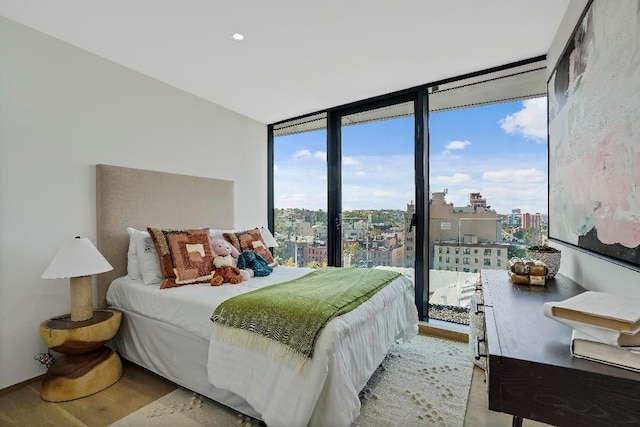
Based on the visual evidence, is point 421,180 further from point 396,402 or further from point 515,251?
point 396,402

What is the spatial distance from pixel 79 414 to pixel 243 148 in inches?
120

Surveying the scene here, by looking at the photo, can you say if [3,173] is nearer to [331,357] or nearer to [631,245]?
[331,357]

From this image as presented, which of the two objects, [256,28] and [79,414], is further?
[256,28]

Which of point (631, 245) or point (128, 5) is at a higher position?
point (128, 5)

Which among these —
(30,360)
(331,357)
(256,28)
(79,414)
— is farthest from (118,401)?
(256,28)

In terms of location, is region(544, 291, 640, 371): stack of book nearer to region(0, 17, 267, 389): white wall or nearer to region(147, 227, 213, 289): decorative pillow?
region(147, 227, 213, 289): decorative pillow

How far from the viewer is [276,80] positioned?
118 inches

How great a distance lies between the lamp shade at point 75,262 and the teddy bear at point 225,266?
2.45 ft

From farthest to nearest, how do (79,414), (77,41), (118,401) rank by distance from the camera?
(77,41)
(118,401)
(79,414)

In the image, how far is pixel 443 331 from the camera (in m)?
2.97

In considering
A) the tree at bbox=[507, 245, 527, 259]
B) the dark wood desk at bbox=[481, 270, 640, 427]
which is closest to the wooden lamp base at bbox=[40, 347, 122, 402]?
the dark wood desk at bbox=[481, 270, 640, 427]

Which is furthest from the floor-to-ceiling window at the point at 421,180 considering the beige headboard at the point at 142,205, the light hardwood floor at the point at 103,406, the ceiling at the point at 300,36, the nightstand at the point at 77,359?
the nightstand at the point at 77,359

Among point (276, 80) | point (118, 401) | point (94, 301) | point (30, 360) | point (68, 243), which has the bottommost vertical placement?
point (118, 401)

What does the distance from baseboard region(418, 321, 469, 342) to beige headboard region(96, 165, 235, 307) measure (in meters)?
2.49
